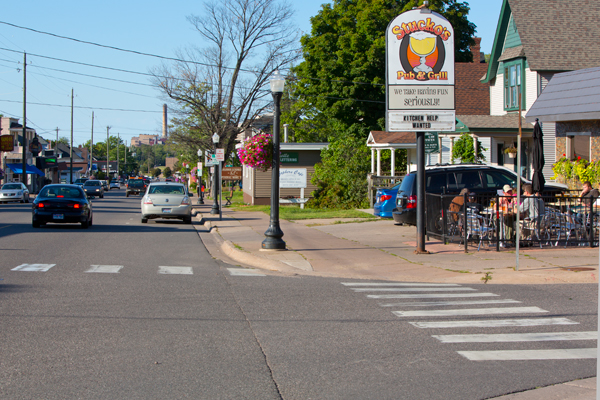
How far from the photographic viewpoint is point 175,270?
1159 cm

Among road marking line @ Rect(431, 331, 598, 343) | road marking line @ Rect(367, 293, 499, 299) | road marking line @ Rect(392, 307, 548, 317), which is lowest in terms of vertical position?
road marking line @ Rect(431, 331, 598, 343)

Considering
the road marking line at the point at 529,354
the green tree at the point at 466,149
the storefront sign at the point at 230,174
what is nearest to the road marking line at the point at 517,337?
the road marking line at the point at 529,354

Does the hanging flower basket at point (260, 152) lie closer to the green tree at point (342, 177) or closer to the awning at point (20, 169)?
the green tree at point (342, 177)

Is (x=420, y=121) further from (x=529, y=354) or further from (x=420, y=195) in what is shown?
(x=529, y=354)

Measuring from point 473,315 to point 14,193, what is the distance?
42.3m

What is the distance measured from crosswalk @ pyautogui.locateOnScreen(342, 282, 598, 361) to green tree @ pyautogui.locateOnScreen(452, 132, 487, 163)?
16.1m

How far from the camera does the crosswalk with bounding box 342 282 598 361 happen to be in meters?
6.01

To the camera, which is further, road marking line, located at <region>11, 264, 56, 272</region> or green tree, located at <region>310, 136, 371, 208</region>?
green tree, located at <region>310, 136, 371, 208</region>

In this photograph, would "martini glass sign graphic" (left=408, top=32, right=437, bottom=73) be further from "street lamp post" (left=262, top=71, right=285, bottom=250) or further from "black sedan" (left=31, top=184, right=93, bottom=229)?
"black sedan" (left=31, top=184, right=93, bottom=229)

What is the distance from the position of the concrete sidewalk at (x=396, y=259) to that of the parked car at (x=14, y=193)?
30.3 metres

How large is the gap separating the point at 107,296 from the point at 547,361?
5.94m

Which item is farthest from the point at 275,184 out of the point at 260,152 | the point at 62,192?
the point at 62,192

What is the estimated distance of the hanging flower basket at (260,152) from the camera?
15641 millimetres

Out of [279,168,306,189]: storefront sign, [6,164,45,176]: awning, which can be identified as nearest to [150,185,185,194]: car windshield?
[279,168,306,189]: storefront sign
